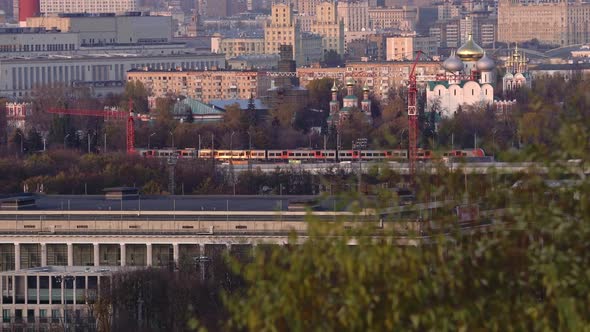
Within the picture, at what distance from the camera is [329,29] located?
145 m

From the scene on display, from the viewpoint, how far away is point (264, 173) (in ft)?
181

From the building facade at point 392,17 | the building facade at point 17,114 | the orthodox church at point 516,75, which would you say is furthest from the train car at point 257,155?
the building facade at point 392,17

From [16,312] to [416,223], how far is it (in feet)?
55.5

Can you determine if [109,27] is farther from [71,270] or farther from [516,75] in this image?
[71,270]

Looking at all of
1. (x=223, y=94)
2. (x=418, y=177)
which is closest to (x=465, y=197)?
(x=418, y=177)

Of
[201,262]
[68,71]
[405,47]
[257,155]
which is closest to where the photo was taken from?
[201,262]

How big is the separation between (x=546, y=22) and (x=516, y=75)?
68.3 metres

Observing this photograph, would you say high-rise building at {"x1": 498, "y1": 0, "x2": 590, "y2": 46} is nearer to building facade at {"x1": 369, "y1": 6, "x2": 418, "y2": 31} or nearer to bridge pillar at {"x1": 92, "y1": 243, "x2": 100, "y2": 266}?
building facade at {"x1": 369, "y1": 6, "x2": 418, "y2": 31}

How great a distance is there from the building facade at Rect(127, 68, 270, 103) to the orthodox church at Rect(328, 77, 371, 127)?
49.0 feet

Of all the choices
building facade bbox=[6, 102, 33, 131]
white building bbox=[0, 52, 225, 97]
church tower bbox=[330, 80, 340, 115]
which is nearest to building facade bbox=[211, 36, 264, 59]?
white building bbox=[0, 52, 225, 97]

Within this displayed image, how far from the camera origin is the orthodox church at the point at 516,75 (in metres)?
86.0

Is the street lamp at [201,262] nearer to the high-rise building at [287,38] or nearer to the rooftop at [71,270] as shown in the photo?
the rooftop at [71,270]

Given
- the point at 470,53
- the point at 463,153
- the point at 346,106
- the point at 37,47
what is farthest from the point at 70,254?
the point at 37,47

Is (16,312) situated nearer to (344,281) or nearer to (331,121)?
(344,281)
